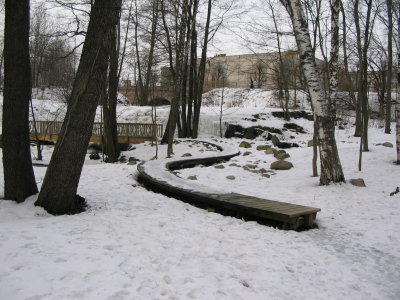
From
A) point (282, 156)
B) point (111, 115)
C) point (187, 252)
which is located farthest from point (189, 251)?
point (111, 115)

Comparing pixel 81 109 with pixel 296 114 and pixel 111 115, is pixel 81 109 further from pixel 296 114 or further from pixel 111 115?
pixel 296 114

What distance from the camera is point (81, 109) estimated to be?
491 cm

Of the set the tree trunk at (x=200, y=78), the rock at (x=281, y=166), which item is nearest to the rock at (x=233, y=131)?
the tree trunk at (x=200, y=78)

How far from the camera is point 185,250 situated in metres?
4.08

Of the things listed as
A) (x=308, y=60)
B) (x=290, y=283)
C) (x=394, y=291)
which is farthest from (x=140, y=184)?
(x=394, y=291)

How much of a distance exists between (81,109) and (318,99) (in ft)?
16.3

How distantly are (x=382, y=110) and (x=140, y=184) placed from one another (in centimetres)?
2512

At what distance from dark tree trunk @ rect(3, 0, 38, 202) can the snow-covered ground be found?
0.37 meters

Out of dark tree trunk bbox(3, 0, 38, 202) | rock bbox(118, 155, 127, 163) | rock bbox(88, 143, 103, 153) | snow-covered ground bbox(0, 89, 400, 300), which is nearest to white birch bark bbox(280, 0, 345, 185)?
snow-covered ground bbox(0, 89, 400, 300)

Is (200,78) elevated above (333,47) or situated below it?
above

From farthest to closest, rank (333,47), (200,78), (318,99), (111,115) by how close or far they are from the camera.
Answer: (200,78)
(111,115)
(333,47)
(318,99)

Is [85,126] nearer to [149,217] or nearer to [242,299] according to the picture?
[149,217]

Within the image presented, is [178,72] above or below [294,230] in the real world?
above

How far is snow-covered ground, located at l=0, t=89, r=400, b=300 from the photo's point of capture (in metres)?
3.11
